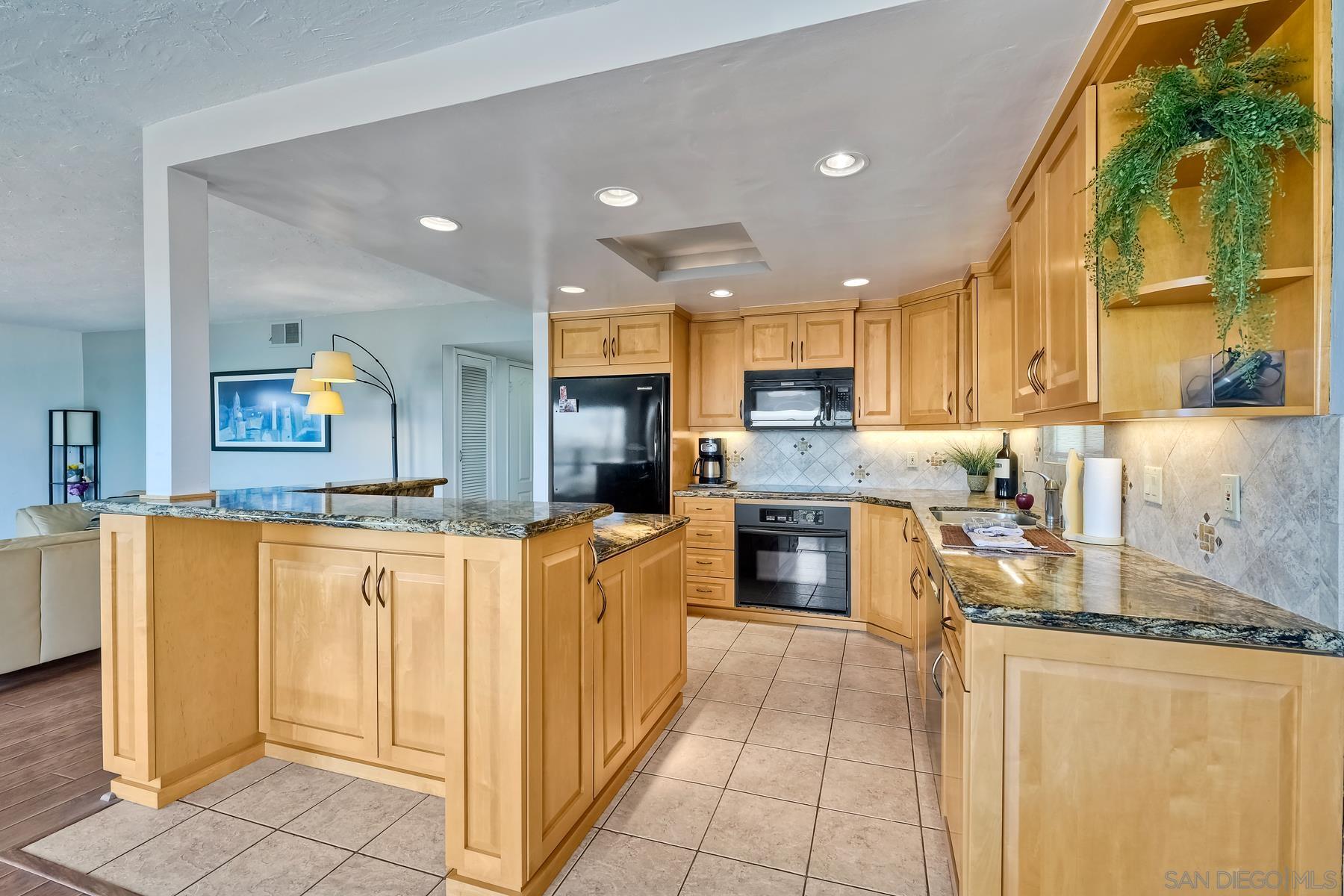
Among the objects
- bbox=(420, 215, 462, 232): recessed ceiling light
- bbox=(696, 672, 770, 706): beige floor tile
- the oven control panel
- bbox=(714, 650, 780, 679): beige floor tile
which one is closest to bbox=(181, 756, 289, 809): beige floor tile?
bbox=(696, 672, 770, 706): beige floor tile

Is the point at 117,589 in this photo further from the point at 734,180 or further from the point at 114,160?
the point at 734,180

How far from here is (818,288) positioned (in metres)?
3.72

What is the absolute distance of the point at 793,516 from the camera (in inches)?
152

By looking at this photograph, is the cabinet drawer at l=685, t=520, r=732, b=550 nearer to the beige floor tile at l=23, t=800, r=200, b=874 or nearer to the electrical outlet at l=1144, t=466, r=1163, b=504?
the electrical outlet at l=1144, t=466, r=1163, b=504

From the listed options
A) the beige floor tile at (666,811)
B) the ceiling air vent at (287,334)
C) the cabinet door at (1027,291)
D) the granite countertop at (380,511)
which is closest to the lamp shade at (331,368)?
the granite countertop at (380,511)

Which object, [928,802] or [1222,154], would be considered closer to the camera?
[1222,154]

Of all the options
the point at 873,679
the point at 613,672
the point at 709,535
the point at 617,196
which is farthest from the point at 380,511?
the point at 709,535

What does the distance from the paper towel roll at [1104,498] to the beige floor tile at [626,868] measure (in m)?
1.69

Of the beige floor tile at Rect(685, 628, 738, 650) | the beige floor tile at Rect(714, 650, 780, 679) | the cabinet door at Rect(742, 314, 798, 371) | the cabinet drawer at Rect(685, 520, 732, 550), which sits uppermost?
the cabinet door at Rect(742, 314, 798, 371)

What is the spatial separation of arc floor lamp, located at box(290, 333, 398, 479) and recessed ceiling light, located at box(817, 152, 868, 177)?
2731 mm

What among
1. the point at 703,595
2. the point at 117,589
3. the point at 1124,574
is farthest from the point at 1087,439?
the point at 117,589

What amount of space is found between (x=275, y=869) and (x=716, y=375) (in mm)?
3551

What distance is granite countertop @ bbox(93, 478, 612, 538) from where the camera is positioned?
5.03 feet

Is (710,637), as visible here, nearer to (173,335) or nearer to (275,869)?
(275,869)
